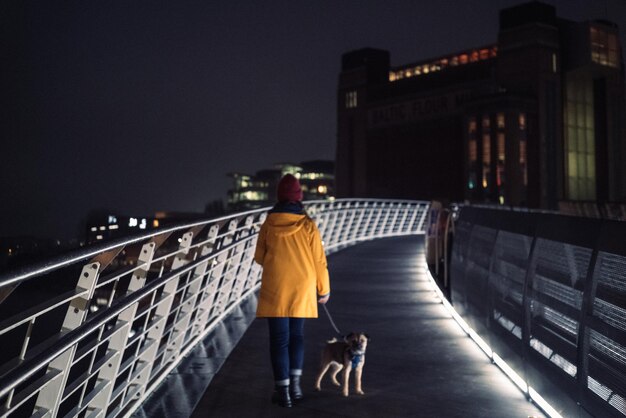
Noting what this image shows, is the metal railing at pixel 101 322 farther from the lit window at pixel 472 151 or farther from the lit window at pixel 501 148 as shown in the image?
the lit window at pixel 472 151

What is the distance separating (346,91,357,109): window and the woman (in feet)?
263

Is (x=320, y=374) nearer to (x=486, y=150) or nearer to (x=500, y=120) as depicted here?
(x=500, y=120)

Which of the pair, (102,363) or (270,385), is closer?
(102,363)

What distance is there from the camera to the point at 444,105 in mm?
70938

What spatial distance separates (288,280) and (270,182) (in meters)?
145

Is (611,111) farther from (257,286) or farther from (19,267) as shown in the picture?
(19,267)

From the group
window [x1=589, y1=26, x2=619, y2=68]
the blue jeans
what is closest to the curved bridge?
the blue jeans

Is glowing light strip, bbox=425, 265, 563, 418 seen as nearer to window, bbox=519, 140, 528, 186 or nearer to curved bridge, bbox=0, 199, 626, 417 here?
curved bridge, bbox=0, 199, 626, 417

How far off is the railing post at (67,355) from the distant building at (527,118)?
5707cm

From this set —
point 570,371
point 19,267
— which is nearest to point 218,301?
point 570,371

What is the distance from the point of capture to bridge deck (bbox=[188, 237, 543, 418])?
4055 mm

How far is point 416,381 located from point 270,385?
3.33ft

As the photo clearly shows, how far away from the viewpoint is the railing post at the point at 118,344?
3240mm

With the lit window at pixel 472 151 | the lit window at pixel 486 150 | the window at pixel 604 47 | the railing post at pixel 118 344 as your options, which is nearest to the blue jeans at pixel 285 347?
the railing post at pixel 118 344
